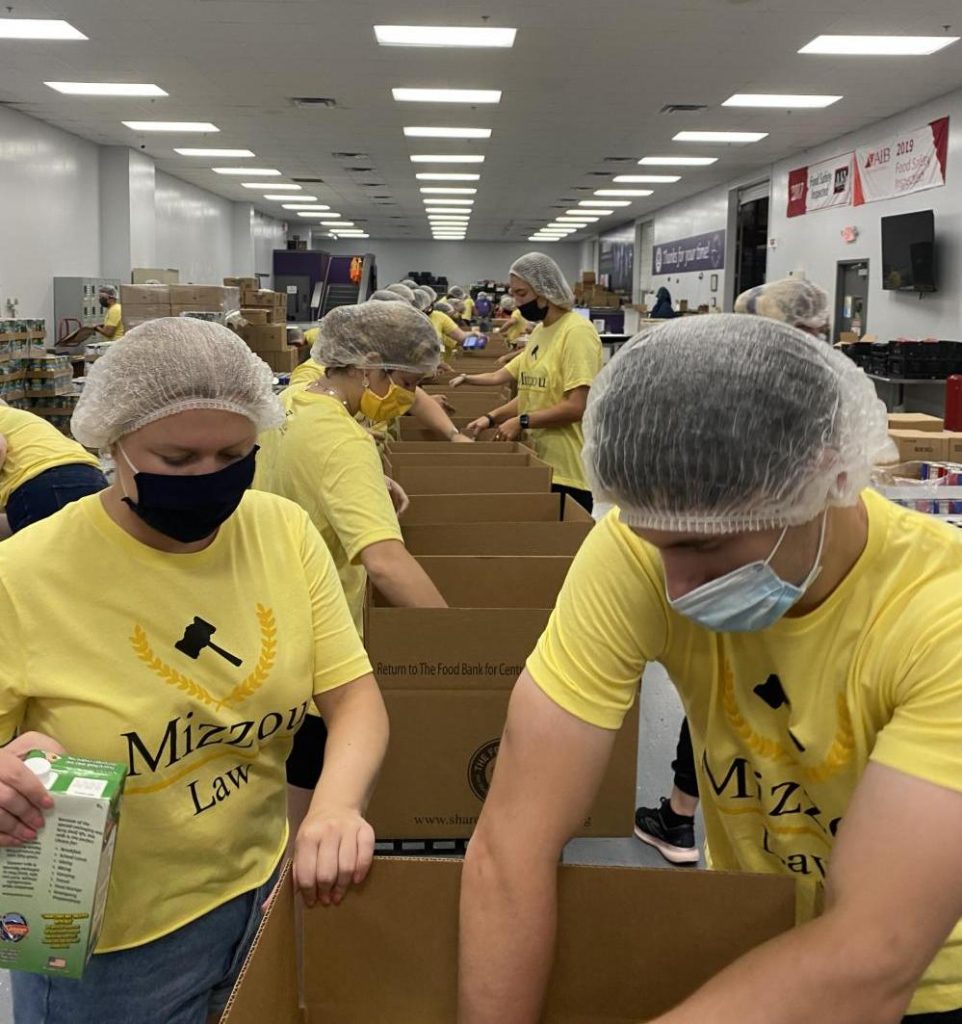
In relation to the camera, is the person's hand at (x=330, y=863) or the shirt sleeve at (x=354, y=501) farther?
the shirt sleeve at (x=354, y=501)

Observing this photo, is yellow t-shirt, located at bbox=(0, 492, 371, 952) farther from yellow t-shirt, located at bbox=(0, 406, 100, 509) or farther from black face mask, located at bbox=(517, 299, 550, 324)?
black face mask, located at bbox=(517, 299, 550, 324)

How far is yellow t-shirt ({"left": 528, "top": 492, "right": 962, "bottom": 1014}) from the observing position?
0.92m

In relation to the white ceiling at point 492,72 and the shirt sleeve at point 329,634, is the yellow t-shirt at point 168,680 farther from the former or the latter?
the white ceiling at point 492,72

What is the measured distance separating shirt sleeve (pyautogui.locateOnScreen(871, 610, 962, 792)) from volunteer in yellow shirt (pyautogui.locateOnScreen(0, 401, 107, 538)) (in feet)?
6.93

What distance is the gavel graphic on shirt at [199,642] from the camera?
1.25 meters

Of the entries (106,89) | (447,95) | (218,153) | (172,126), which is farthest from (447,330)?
(218,153)

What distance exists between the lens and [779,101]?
9234mm

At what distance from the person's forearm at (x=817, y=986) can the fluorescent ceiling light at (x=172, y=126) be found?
443 inches

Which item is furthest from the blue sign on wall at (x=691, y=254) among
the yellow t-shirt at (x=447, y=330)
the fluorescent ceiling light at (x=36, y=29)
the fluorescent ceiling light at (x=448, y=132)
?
the fluorescent ceiling light at (x=36, y=29)

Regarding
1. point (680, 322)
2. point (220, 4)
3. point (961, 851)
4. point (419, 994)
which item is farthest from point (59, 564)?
point (220, 4)

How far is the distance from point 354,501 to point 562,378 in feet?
7.04

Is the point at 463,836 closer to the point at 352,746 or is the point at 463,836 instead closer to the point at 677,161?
the point at 352,746

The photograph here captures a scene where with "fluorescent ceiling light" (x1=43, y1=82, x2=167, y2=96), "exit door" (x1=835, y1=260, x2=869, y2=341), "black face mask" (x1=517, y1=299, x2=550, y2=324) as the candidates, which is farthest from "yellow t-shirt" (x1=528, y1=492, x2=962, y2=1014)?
"exit door" (x1=835, y1=260, x2=869, y2=341)

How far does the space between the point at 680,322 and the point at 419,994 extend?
2.62 feet
